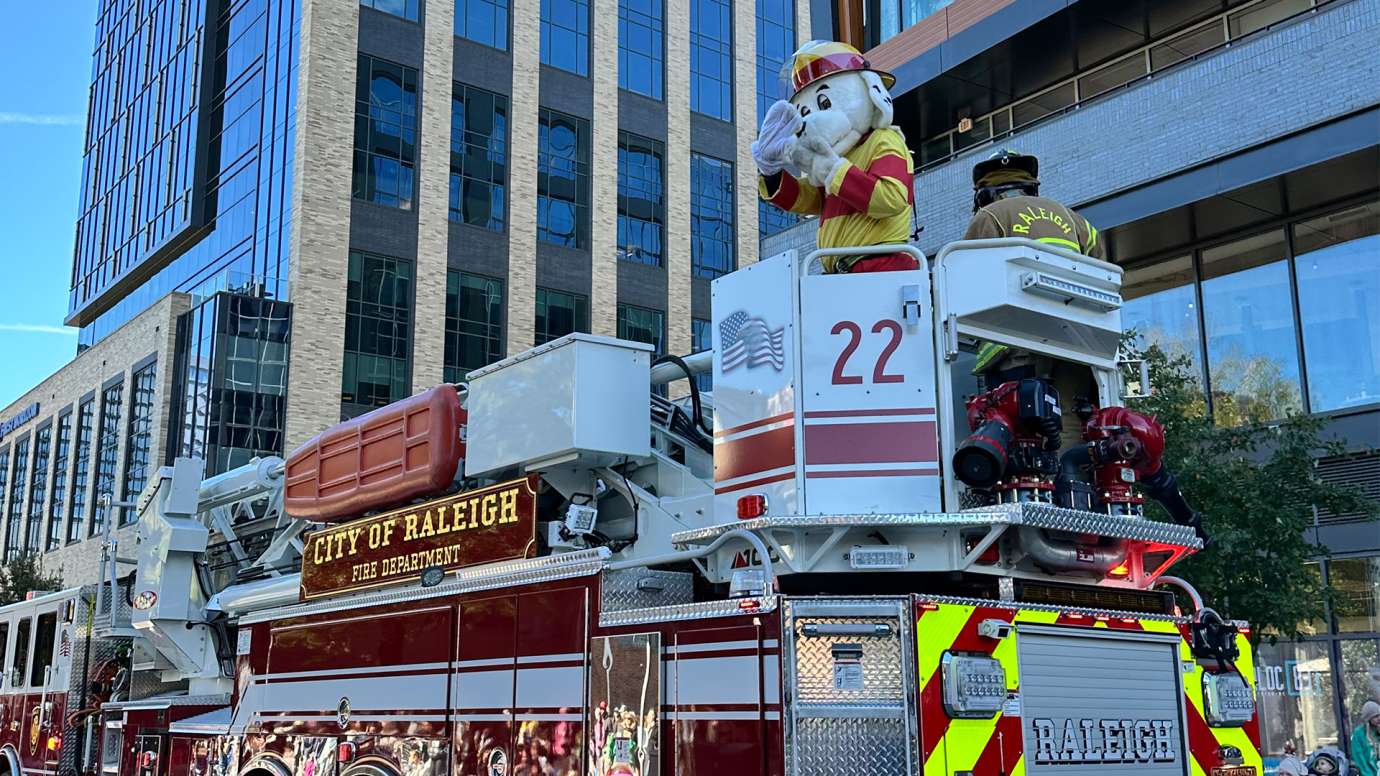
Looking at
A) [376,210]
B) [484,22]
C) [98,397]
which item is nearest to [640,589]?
[376,210]

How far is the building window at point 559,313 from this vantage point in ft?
143

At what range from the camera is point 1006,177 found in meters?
7.55

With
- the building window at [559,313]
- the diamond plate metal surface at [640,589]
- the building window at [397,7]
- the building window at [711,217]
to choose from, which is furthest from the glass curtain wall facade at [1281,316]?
the building window at [711,217]

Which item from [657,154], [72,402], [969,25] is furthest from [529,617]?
[72,402]

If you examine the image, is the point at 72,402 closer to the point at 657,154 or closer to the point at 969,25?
the point at 657,154

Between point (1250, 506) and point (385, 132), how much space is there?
111 feet

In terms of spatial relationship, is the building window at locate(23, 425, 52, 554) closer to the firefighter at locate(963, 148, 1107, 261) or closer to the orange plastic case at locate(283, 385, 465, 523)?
the orange plastic case at locate(283, 385, 465, 523)

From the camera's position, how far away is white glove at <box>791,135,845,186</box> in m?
6.96

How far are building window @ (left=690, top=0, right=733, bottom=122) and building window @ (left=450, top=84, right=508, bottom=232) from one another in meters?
8.98

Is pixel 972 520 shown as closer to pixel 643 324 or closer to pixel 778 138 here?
pixel 778 138

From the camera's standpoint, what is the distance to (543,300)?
144 feet

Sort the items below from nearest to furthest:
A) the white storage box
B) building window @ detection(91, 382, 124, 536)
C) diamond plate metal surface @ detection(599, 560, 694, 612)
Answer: diamond plate metal surface @ detection(599, 560, 694, 612), the white storage box, building window @ detection(91, 382, 124, 536)

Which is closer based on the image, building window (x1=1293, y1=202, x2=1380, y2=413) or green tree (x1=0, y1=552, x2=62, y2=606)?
building window (x1=1293, y1=202, x2=1380, y2=413)

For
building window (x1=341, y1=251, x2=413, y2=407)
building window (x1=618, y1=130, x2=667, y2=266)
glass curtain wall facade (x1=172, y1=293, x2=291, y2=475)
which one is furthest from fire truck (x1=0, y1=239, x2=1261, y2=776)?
building window (x1=618, y1=130, x2=667, y2=266)
